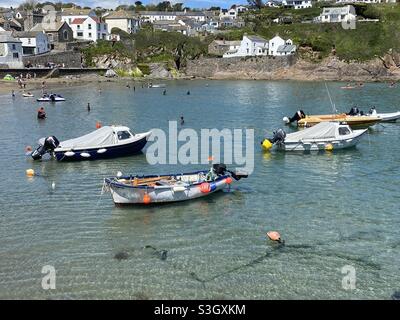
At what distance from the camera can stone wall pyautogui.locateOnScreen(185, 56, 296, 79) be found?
137000 mm

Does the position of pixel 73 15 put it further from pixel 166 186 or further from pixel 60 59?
pixel 166 186

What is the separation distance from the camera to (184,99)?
8144 cm

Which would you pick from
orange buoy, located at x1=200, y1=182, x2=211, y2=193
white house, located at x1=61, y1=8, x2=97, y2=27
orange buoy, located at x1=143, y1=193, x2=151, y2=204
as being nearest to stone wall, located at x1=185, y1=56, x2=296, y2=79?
white house, located at x1=61, y1=8, x2=97, y2=27

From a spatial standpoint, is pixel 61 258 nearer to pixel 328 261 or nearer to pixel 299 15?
pixel 328 261

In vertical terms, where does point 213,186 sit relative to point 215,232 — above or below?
above

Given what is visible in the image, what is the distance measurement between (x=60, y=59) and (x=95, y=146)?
9799 cm

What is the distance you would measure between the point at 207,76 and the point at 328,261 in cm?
12926

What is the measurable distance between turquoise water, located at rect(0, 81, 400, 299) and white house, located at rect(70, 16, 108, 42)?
113 meters

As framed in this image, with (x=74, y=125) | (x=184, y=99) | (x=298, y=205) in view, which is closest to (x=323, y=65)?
(x=184, y=99)

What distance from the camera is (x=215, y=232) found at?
2172cm

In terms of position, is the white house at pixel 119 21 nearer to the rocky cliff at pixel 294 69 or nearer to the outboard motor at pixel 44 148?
the rocky cliff at pixel 294 69

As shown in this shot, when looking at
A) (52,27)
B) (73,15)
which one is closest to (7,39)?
(52,27)
